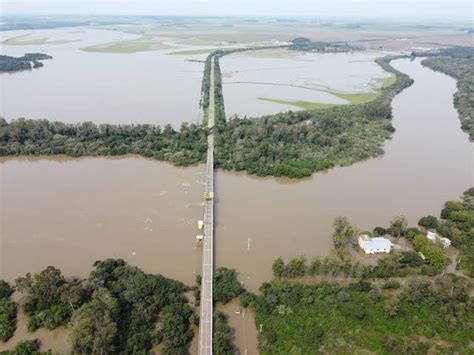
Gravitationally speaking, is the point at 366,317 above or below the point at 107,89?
below

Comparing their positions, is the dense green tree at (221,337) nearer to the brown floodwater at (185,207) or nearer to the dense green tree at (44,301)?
the brown floodwater at (185,207)

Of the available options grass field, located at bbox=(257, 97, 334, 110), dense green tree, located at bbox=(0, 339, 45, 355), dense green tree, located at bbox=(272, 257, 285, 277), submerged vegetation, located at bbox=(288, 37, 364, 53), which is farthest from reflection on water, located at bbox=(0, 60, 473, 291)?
submerged vegetation, located at bbox=(288, 37, 364, 53)

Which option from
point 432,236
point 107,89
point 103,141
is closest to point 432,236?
point 432,236

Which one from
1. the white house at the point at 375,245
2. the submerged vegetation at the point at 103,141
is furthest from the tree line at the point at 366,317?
the submerged vegetation at the point at 103,141

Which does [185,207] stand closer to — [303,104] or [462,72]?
[303,104]

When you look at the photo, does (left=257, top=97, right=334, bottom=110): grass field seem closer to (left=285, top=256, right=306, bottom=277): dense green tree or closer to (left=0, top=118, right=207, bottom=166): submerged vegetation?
(left=0, top=118, right=207, bottom=166): submerged vegetation

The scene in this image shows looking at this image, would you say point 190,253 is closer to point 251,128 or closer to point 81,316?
point 81,316
